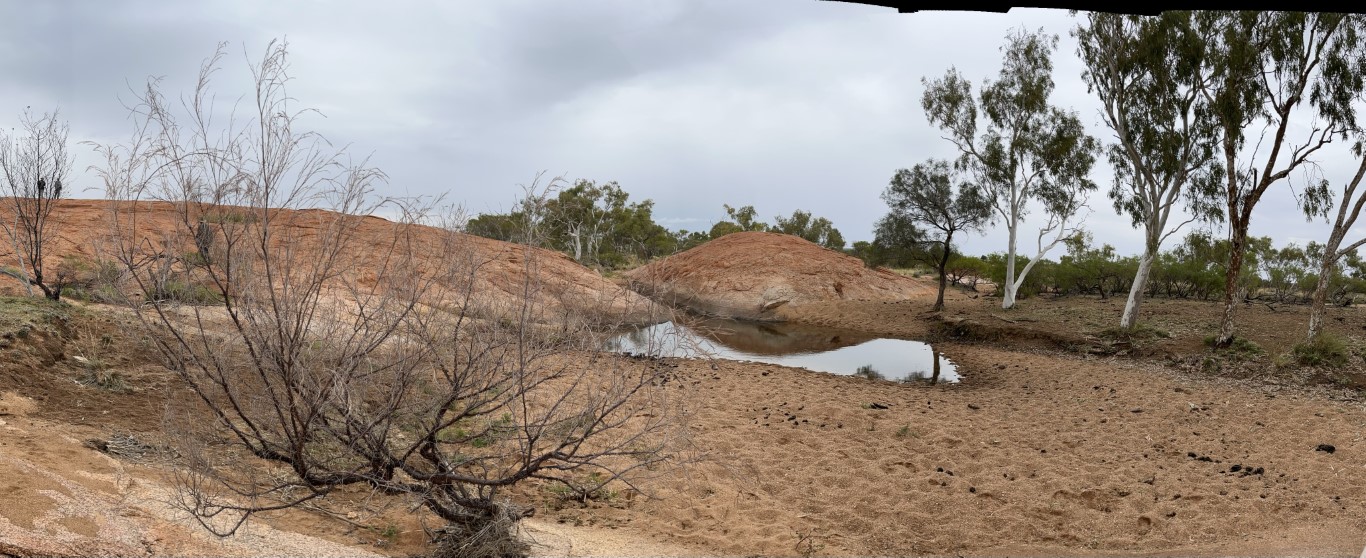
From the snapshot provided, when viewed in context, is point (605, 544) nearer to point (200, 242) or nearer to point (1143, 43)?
point (200, 242)

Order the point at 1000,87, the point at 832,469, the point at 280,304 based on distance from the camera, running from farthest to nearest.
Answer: the point at 1000,87 < the point at 832,469 < the point at 280,304

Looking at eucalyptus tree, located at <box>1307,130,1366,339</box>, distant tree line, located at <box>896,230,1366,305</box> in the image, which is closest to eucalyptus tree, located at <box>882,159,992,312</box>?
distant tree line, located at <box>896,230,1366,305</box>

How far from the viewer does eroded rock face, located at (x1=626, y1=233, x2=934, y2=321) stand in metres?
27.2

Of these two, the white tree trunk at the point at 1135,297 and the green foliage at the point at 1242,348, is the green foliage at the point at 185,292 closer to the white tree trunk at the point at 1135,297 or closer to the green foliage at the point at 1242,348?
the green foliage at the point at 1242,348

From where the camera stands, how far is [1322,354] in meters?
11.9

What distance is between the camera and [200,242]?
362cm

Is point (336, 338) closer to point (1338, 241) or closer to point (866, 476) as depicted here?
point (866, 476)

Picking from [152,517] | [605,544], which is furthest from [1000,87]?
[152,517]

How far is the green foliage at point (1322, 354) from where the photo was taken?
11.8 metres

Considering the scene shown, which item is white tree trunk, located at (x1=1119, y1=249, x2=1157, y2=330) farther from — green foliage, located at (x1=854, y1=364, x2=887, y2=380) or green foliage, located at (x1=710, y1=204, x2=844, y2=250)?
green foliage, located at (x1=710, y1=204, x2=844, y2=250)

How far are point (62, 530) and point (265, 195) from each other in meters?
1.84

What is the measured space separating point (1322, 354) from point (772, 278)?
17682 millimetres

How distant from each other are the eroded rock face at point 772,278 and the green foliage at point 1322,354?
14843mm

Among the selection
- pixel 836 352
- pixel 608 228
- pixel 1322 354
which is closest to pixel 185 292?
pixel 1322 354
